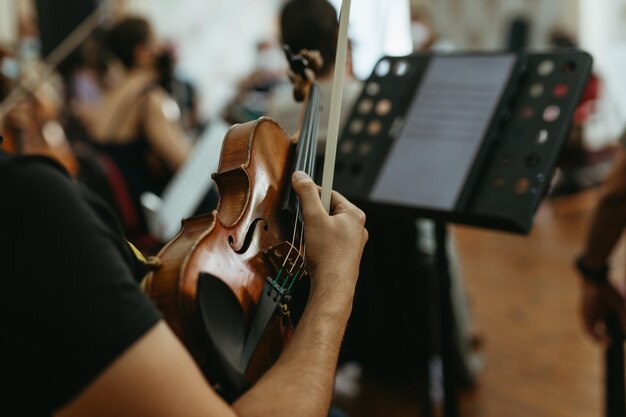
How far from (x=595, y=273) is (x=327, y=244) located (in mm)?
846

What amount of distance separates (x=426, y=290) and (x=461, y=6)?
5.23 m

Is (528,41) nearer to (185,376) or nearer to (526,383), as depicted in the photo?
(526,383)

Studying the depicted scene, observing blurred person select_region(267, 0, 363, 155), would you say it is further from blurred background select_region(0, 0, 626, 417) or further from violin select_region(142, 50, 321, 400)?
violin select_region(142, 50, 321, 400)

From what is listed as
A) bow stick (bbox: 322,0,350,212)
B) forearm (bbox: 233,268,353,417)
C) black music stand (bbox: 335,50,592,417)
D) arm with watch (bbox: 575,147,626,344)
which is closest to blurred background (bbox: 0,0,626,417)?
black music stand (bbox: 335,50,592,417)

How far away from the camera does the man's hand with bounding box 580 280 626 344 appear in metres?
1.28

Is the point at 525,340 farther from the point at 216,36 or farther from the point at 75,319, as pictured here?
the point at 216,36

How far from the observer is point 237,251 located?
0.66 metres

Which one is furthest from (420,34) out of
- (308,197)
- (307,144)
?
(308,197)

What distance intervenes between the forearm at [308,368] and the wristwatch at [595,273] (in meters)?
0.83

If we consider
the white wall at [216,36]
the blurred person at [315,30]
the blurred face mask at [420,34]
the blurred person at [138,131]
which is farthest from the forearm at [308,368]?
the white wall at [216,36]

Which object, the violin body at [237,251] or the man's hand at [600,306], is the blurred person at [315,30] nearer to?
the violin body at [237,251]

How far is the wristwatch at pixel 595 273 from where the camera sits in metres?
1.29

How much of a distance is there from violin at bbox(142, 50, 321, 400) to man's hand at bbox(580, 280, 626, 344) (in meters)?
0.80

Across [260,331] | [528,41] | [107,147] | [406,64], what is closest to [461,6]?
[528,41]
